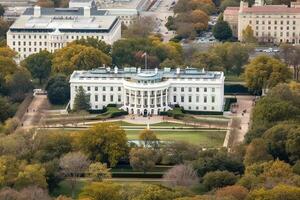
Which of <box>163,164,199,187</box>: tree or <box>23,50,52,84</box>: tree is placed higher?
<box>23,50,52,84</box>: tree

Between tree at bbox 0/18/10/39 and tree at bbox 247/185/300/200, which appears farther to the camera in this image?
tree at bbox 0/18/10/39

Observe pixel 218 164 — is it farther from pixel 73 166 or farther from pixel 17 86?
pixel 17 86

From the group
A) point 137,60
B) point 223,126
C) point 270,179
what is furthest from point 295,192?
point 137,60

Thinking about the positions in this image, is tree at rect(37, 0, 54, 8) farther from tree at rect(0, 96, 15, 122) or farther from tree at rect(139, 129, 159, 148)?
tree at rect(139, 129, 159, 148)

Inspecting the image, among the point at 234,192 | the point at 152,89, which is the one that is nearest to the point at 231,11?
the point at 152,89

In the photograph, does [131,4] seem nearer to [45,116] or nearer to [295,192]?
[45,116]

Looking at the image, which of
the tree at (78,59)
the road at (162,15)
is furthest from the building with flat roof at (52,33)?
the tree at (78,59)

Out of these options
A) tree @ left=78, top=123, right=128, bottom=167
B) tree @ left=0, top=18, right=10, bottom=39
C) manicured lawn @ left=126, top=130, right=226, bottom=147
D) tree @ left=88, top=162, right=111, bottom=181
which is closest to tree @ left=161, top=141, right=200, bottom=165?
tree @ left=78, top=123, right=128, bottom=167
